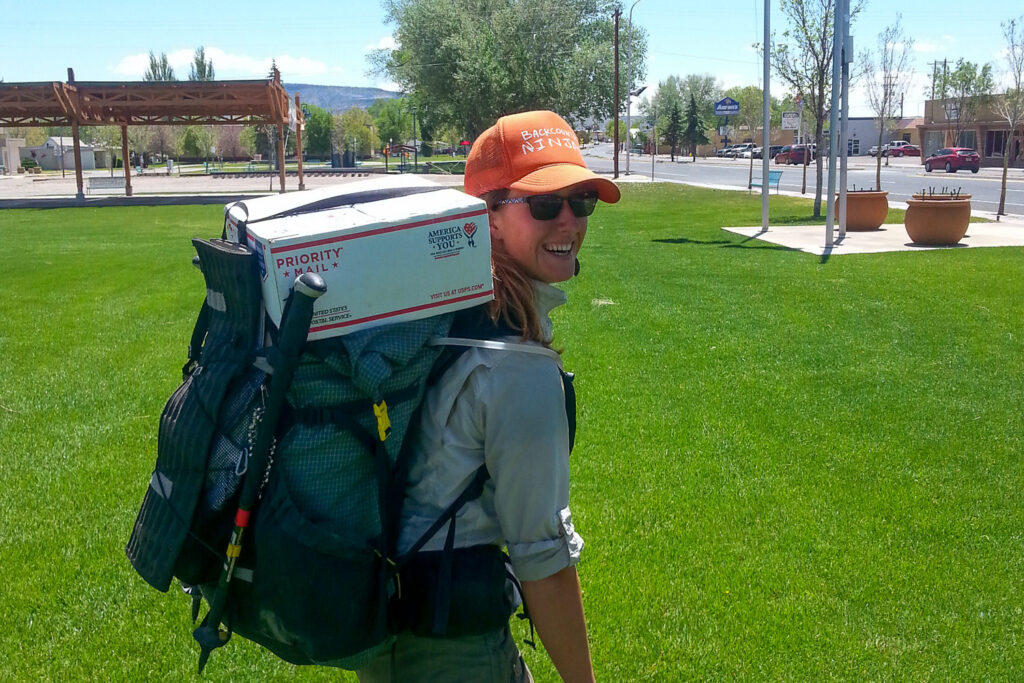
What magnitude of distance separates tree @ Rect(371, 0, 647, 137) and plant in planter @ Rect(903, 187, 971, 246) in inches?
1180

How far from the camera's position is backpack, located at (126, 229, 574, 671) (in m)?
1.59

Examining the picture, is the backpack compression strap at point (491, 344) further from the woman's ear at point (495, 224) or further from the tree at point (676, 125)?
the tree at point (676, 125)

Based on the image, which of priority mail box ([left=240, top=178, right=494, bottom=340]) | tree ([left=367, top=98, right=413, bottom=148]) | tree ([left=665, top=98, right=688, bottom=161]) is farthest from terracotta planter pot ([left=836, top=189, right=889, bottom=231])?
tree ([left=367, top=98, right=413, bottom=148])

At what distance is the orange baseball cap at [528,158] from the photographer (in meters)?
1.92

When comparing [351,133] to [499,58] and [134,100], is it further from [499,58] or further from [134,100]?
[134,100]

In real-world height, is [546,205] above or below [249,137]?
below

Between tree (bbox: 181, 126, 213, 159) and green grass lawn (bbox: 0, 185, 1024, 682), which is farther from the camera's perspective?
tree (bbox: 181, 126, 213, 159)

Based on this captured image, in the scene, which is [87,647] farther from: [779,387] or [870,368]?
[870,368]

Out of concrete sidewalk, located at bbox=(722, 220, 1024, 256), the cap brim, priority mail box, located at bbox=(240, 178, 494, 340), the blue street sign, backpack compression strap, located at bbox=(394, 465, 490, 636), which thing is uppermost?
the blue street sign

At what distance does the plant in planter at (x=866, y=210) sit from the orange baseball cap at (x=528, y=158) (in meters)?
16.8

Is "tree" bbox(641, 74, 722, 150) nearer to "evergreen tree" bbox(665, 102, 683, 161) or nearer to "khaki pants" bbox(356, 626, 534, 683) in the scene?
"evergreen tree" bbox(665, 102, 683, 161)

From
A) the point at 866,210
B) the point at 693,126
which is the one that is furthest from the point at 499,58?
the point at 693,126

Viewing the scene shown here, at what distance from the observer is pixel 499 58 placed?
44.5 metres

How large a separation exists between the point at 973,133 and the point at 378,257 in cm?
7639
